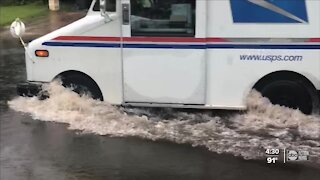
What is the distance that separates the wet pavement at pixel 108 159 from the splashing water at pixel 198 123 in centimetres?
23

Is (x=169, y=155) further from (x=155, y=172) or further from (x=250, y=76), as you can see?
(x=250, y=76)

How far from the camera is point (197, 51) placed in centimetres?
743

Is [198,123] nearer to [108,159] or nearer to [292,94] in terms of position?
[292,94]

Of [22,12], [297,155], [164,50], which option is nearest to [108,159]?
[164,50]

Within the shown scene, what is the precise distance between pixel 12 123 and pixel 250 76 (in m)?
3.68

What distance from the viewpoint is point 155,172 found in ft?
19.5

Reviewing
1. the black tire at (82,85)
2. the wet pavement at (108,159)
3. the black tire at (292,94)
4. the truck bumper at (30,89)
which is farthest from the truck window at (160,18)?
the truck bumper at (30,89)

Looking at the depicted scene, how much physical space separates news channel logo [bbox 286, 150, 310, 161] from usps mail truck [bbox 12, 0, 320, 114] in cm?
140

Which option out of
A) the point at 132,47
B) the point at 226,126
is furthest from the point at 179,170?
the point at 132,47

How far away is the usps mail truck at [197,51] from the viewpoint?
7.28 metres

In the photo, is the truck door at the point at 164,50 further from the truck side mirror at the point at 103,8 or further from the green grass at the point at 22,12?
the green grass at the point at 22,12

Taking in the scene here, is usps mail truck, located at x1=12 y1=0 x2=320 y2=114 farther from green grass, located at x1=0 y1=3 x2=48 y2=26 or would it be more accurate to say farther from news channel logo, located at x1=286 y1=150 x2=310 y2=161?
green grass, located at x1=0 y1=3 x2=48 y2=26

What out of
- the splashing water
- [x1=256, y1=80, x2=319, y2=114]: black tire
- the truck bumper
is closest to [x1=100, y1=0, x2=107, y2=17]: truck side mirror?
the splashing water

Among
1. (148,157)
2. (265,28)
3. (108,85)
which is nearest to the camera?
(148,157)
